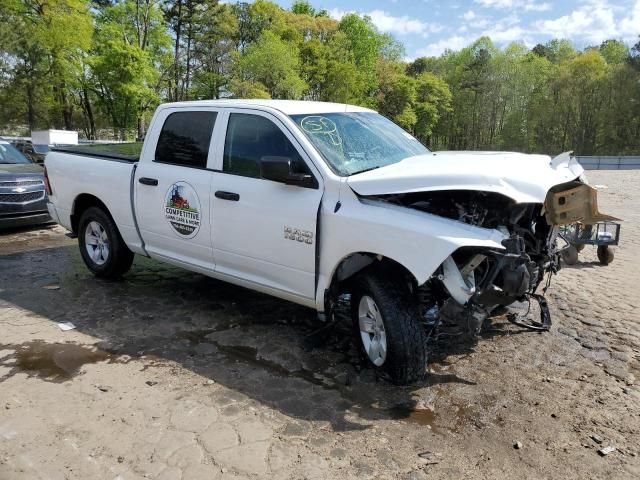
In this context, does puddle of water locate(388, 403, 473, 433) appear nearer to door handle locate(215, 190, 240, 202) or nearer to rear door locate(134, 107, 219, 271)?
door handle locate(215, 190, 240, 202)

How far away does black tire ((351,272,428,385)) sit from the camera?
3535 millimetres

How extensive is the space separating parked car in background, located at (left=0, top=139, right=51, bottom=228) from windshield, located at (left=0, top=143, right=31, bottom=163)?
78 centimetres

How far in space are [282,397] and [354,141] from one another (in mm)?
2136

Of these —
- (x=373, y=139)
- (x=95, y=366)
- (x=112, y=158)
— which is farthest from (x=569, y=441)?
(x=112, y=158)

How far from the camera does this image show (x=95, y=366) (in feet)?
13.3

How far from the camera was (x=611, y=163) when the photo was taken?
41594mm

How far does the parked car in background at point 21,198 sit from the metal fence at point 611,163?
132 ft

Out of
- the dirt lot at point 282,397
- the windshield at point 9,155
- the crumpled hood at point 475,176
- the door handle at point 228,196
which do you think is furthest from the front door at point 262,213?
the windshield at point 9,155

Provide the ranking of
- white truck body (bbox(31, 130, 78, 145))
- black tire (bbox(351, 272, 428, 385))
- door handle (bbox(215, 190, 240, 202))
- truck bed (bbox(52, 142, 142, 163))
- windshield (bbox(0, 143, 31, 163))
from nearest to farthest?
black tire (bbox(351, 272, 428, 385)), door handle (bbox(215, 190, 240, 202)), truck bed (bbox(52, 142, 142, 163)), windshield (bbox(0, 143, 31, 163)), white truck body (bbox(31, 130, 78, 145))

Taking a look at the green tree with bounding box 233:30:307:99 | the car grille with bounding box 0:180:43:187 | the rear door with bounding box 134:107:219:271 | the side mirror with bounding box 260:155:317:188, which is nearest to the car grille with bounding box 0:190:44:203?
the car grille with bounding box 0:180:43:187

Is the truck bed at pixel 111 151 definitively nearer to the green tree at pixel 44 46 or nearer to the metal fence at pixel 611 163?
the green tree at pixel 44 46

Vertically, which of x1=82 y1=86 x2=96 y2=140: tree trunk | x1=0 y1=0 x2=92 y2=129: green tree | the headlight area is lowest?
the headlight area

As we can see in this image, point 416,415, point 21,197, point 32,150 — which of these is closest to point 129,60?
point 32,150

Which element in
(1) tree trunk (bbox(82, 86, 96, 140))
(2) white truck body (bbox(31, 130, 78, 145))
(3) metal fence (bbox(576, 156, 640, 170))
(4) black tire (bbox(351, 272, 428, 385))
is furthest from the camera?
(1) tree trunk (bbox(82, 86, 96, 140))
